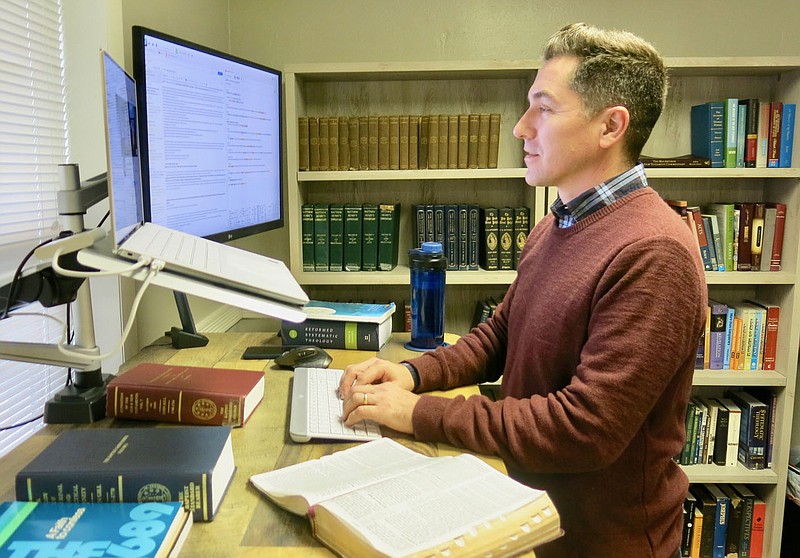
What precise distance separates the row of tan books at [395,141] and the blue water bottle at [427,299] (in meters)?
0.70

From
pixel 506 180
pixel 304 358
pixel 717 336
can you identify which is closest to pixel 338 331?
pixel 304 358

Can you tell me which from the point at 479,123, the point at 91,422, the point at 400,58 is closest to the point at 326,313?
the point at 91,422

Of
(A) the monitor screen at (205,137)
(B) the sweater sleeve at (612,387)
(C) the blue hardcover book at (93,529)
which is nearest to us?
(C) the blue hardcover book at (93,529)

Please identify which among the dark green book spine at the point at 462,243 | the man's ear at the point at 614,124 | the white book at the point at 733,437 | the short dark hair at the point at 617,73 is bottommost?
the white book at the point at 733,437

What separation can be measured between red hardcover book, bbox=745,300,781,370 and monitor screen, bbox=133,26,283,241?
1789mm

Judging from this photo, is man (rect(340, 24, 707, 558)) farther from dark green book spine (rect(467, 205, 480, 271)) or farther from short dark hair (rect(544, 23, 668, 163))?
dark green book spine (rect(467, 205, 480, 271))

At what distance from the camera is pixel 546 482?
1178mm

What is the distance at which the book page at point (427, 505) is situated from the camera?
0.67 meters

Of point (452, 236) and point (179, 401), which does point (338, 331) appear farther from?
point (452, 236)

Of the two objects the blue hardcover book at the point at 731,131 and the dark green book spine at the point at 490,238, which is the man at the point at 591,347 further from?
the blue hardcover book at the point at 731,131

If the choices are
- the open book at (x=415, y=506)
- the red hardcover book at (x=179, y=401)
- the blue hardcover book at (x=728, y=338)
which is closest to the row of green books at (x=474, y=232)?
the blue hardcover book at (x=728, y=338)

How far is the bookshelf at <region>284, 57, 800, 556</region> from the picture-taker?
2.22 m

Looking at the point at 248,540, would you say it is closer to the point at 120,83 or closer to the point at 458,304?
the point at 120,83

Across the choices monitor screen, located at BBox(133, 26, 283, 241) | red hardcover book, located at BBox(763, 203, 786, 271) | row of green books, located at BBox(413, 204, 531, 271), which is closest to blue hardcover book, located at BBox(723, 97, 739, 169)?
red hardcover book, located at BBox(763, 203, 786, 271)
